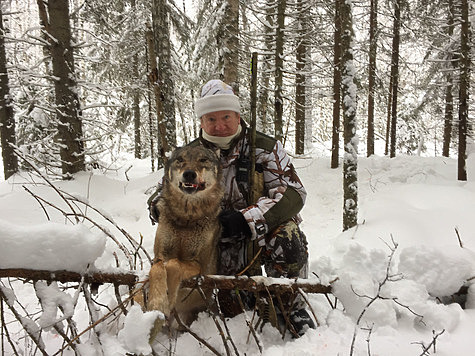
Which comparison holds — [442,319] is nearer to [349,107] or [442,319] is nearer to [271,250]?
[271,250]

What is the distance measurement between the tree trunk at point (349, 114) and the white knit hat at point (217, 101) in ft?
12.6

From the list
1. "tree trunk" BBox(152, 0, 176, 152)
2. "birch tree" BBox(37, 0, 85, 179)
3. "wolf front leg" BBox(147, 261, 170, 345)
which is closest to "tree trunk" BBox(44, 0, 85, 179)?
"birch tree" BBox(37, 0, 85, 179)

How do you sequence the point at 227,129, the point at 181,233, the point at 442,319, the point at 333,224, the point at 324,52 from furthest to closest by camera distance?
the point at 324,52 → the point at 333,224 → the point at 227,129 → the point at 181,233 → the point at 442,319

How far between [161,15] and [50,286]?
9978 mm

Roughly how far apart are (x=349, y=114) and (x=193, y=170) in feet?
15.5

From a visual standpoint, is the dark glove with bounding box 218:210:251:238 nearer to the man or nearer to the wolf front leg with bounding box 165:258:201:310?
the man

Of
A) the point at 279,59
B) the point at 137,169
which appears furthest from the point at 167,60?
the point at 137,169

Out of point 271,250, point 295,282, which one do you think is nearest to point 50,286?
point 295,282

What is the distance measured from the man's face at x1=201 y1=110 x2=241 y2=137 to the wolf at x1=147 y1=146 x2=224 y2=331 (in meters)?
0.46

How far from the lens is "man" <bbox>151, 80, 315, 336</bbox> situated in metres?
2.45

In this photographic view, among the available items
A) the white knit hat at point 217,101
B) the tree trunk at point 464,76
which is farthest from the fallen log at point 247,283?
the tree trunk at point 464,76

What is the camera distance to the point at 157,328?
1507mm

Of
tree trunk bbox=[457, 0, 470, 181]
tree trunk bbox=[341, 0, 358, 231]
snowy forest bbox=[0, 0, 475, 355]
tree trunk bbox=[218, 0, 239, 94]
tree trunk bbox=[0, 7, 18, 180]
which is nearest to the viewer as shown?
snowy forest bbox=[0, 0, 475, 355]

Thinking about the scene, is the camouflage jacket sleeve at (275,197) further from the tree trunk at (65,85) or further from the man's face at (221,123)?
the tree trunk at (65,85)
